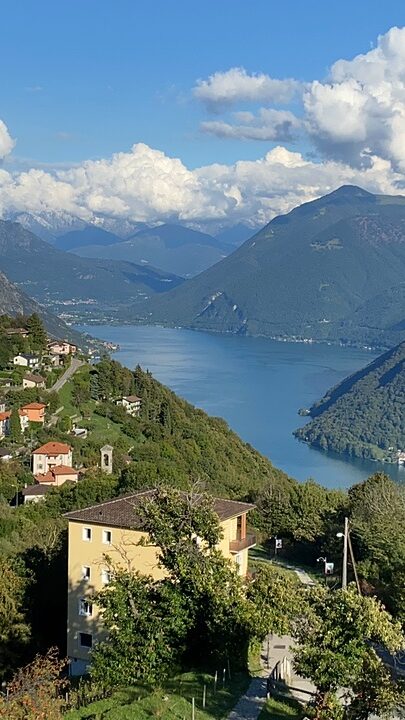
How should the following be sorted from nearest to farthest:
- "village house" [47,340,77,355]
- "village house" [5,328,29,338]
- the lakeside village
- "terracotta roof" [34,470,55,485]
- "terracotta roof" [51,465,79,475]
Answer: the lakeside village, "terracotta roof" [34,470,55,485], "terracotta roof" [51,465,79,475], "village house" [5,328,29,338], "village house" [47,340,77,355]

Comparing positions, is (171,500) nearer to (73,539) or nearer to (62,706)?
(62,706)

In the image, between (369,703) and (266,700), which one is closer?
(369,703)

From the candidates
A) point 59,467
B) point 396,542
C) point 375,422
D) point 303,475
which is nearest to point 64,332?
point 375,422

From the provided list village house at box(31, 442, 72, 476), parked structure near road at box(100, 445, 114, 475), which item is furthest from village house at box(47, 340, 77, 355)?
parked structure near road at box(100, 445, 114, 475)

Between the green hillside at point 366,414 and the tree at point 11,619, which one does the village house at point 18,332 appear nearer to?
the tree at point 11,619

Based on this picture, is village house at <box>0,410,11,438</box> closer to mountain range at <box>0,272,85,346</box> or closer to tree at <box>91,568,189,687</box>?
tree at <box>91,568,189,687</box>

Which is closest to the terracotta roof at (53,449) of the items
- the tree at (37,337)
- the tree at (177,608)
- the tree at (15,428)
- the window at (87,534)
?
the tree at (15,428)
